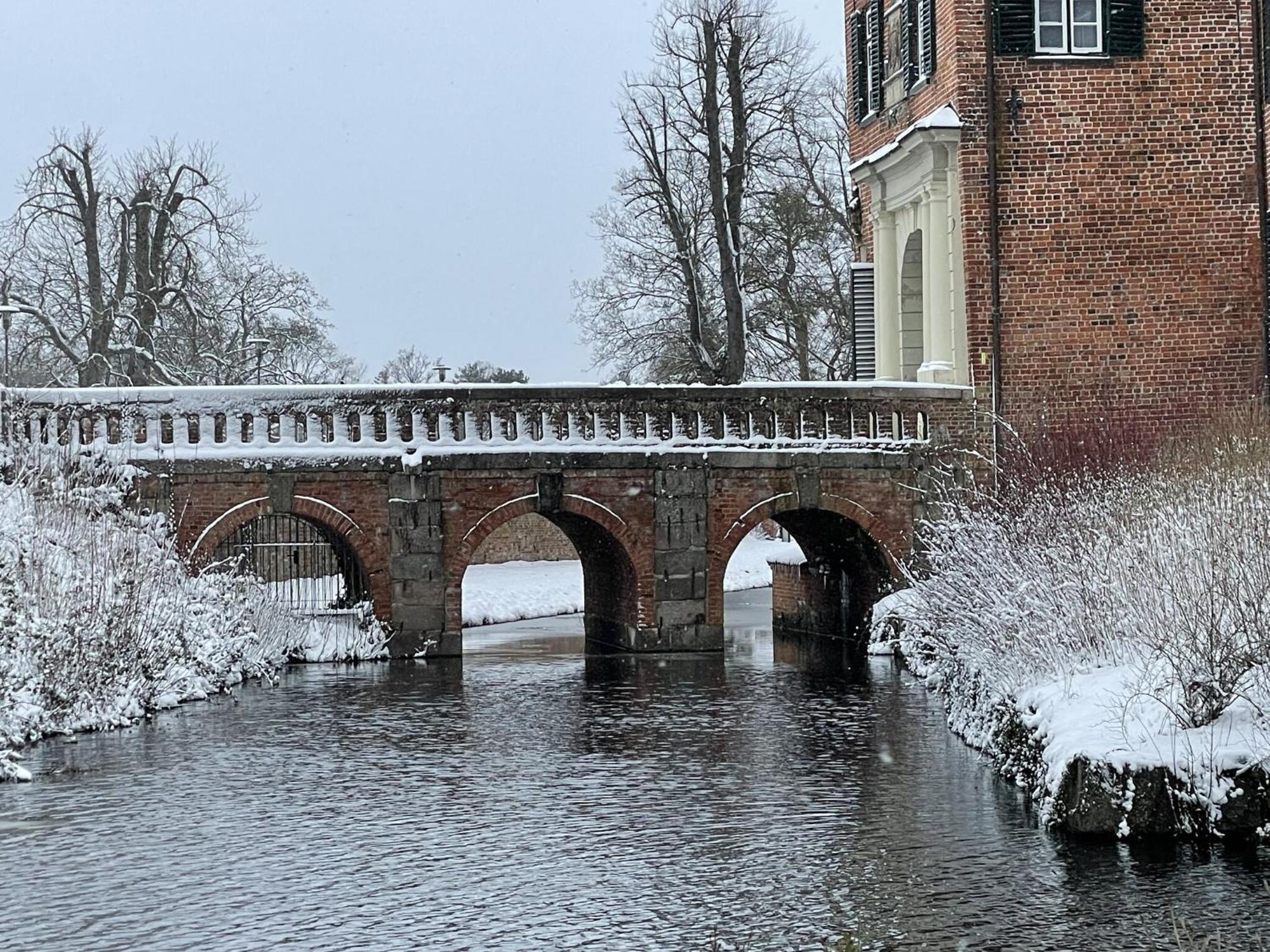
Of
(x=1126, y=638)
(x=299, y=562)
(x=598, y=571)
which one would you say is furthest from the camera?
(x=299, y=562)

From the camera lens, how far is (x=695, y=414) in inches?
958

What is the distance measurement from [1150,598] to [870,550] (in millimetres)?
12685

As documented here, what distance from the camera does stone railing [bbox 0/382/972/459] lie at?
2356cm

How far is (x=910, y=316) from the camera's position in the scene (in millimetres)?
26672

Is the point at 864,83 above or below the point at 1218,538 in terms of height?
above

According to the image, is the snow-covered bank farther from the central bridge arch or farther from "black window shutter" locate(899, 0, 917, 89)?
"black window shutter" locate(899, 0, 917, 89)

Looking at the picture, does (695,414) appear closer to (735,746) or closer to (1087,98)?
(1087,98)

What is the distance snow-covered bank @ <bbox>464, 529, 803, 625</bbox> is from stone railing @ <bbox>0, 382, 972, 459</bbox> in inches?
204

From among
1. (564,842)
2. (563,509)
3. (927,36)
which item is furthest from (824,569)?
(564,842)

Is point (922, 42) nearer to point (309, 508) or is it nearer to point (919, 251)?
point (919, 251)

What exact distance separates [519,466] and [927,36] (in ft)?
26.0

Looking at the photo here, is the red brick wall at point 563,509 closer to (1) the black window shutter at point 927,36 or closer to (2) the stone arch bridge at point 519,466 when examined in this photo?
(2) the stone arch bridge at point 519,466

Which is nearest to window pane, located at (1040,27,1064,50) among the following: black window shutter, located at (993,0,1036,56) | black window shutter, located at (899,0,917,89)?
black window shutter, located at (993,0,1036,56)

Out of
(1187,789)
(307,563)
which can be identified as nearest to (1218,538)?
(1187,789)
